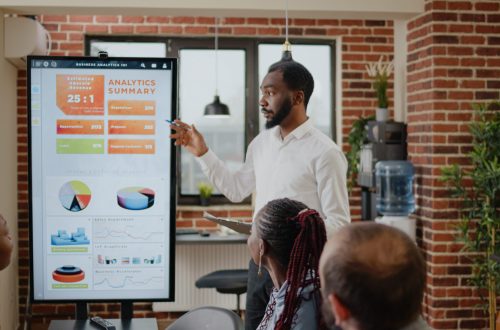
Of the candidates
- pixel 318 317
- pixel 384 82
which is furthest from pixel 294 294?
pixel 384 82

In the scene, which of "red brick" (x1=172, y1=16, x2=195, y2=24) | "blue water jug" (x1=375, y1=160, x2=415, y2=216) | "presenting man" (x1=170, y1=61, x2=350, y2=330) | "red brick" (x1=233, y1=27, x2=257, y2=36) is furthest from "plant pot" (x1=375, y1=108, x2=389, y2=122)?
"presenting man" (x1=170, y1=61, x2=350, y2=330)

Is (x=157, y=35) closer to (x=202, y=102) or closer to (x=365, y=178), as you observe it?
(x=202, y=102)

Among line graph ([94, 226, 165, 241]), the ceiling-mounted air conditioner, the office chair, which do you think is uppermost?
the ceiling-mounted air conditioner

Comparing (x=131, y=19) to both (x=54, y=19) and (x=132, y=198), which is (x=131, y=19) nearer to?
(x=54, y=19)

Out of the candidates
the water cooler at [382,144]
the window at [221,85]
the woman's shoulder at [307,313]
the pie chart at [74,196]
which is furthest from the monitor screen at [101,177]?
the window at [221,85]

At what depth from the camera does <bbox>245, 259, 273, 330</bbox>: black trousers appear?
2979 mm

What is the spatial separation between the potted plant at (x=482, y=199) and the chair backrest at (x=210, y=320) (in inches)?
98.7

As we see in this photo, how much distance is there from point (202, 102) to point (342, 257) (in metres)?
5.11

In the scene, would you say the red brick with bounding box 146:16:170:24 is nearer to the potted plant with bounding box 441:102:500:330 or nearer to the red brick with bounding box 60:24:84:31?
the red brick with bounding box 60:24:84:31

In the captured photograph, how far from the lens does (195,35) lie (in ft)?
20.2

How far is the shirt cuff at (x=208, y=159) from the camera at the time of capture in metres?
3.22

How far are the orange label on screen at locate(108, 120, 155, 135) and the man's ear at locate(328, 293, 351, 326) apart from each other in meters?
1.60

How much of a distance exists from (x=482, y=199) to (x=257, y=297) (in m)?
2.21

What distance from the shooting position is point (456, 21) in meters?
4.71
